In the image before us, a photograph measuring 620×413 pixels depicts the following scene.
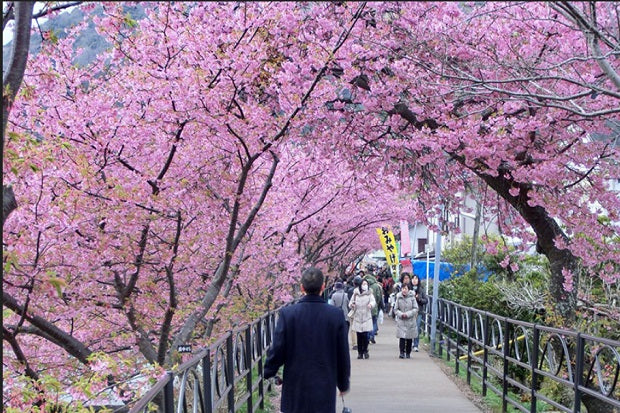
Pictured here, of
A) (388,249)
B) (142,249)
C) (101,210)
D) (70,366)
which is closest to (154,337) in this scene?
(70,366)

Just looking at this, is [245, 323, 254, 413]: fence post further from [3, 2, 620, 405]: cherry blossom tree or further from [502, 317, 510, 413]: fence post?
[502, 317, 510, 413]: fence post

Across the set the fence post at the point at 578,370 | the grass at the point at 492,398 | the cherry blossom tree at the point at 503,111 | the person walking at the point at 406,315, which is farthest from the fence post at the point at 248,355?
the person walking at the point at 406,315

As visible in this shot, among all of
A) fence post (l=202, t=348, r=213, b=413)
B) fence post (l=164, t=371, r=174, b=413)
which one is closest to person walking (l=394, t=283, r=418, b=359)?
fence post (l=202, t=348, r=213, b=413)

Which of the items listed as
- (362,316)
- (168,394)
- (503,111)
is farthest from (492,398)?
(168,394)

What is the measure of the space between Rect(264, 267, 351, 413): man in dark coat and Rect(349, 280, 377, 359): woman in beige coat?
1094cm

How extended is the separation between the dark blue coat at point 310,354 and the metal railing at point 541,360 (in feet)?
6.37

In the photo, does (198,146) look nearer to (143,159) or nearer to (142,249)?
(143,159)

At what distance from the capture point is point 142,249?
8523mm

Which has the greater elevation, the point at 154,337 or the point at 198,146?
the point at 198,146

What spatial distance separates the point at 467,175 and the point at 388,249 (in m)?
18.4

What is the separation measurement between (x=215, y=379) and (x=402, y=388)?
6.41 meters

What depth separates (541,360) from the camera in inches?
348

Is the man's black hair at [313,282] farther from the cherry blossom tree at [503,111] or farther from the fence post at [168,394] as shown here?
the cherry blossom tree at [503,111]

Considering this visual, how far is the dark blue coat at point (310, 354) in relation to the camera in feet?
19.9
